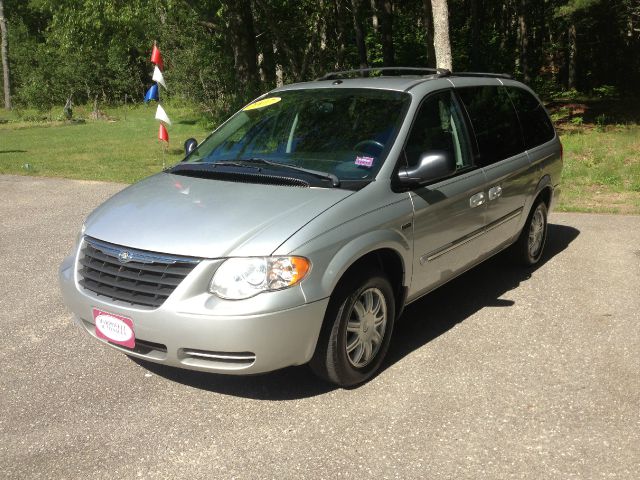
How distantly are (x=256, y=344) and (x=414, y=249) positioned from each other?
1.35 meters

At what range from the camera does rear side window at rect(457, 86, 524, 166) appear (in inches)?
203

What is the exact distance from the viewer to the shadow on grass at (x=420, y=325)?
4.04 m

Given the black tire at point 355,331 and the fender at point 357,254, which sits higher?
the fender at point 357,254

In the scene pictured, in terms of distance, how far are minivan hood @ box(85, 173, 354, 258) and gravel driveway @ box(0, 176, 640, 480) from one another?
96cm

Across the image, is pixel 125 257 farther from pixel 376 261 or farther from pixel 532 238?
pixel 532 238

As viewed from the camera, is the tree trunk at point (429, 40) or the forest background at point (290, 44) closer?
the tree trunk at point (429, 40)

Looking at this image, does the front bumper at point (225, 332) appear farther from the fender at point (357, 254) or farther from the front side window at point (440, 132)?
the front side window at point (440, 132)

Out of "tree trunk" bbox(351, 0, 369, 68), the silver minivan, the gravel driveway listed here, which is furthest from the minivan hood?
"tree trunk" bbox(351, 0, 369, 68)

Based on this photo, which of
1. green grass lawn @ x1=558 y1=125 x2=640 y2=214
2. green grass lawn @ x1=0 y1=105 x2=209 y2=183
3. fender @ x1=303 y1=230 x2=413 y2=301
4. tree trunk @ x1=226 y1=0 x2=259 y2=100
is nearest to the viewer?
fender @ x1=303 y1=230 x2=413 y2=301

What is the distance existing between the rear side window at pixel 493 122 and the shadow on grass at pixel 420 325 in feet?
3.90

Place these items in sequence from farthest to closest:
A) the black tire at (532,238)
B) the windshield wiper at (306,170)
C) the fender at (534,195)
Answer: the black tire at (532,238) → the fender at (534,195) → the windshield wiper at (306,170)

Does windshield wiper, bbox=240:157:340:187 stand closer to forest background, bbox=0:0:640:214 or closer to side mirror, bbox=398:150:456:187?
side mirror, bbox=398:150:456:187

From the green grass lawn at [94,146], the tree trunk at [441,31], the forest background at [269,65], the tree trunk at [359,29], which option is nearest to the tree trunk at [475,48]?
the forest background at [269,65]

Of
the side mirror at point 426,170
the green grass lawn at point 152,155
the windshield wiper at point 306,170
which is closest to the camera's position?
the windshield wiper at point 306,170
